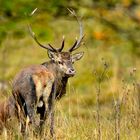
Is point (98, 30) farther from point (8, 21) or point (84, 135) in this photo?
point (84, 135)

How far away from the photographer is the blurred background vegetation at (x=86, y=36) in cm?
1895

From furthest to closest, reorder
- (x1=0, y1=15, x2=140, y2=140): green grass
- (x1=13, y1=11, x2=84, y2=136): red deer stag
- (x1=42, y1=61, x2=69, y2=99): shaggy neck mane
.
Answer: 1. (x1=0, y1=15, x2=140, y2=140): green grass
2. (x1=42, y1=61, x2=69, y2=99): shaggy neck mane
3. (x1=13, y1=11, x2=84, y2=136): red deer stag

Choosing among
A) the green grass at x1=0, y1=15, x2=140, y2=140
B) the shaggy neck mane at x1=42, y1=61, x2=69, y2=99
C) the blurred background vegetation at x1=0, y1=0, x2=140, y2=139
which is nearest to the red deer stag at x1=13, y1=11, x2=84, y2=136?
the shaggy neck mane at x1=42, y1=61, x2=69, y2=99

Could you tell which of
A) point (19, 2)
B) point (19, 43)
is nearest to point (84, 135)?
point (19, 2)

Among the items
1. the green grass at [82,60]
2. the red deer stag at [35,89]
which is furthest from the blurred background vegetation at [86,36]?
the red deer stag at [35,89]

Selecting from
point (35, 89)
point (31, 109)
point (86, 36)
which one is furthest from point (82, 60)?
point (35, 89)

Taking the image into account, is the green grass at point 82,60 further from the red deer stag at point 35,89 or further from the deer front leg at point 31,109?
the deer front leg at point 31,109

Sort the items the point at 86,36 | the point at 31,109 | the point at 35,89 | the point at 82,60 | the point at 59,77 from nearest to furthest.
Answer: the point at 35,89 → the point at 31,109 → the point at 59,77 → the point at 86,36 → the point at 82,60

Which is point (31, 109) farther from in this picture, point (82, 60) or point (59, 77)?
point (82, 60)

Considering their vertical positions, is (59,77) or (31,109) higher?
(59,77)

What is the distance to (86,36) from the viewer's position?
2191cm

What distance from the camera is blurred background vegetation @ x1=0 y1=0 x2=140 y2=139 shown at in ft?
62.2

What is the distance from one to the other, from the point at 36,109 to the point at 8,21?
32.3 ft

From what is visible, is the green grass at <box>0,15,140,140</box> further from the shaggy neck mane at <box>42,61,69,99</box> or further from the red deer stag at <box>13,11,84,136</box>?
the red deer stag at <box>13,11,84,136</box>
